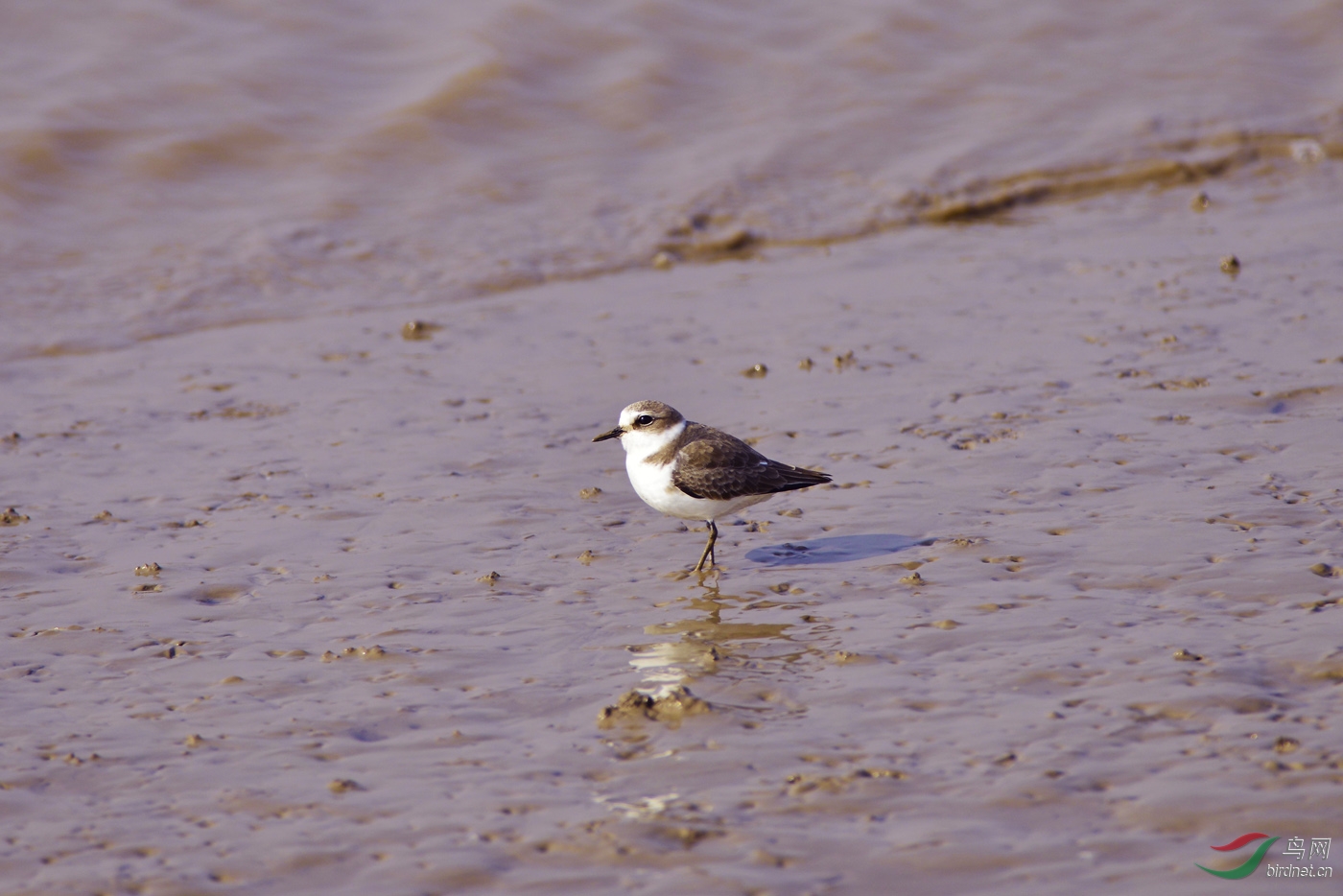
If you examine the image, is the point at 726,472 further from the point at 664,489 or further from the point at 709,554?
the point at 709,554

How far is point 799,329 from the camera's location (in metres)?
10.5

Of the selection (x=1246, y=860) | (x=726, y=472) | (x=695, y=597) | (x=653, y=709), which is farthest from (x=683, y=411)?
(x=1246, y=860)

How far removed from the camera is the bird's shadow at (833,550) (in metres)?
7.05

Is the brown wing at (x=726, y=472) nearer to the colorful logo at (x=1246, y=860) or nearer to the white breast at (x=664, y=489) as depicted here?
the white breast at (x=664, y=489)

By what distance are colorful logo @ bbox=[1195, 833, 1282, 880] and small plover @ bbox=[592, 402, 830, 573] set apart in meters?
3.19

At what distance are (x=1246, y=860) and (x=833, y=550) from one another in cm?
313

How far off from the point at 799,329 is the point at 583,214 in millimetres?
3766

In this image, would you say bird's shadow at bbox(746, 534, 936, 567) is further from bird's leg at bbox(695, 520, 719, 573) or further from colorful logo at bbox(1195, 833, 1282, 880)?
colorful logo at bbox(1195, 833, 1282, 880)

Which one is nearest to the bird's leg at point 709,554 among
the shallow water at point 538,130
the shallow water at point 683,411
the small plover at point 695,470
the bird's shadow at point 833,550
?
the small plover at point 695,470

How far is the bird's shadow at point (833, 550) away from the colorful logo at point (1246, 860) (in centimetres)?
284

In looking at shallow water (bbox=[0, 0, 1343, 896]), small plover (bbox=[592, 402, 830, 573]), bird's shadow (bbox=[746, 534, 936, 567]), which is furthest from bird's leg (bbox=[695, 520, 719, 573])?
bird's shadow (bbox=[746, 534, 936, 567])

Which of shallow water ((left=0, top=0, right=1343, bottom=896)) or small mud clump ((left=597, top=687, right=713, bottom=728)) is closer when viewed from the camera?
shallow water ((left=0, top=0, right=1343, bottom=896))

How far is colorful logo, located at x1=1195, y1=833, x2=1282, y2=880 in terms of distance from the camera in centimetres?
424

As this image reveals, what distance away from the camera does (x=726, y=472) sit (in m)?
6.98
